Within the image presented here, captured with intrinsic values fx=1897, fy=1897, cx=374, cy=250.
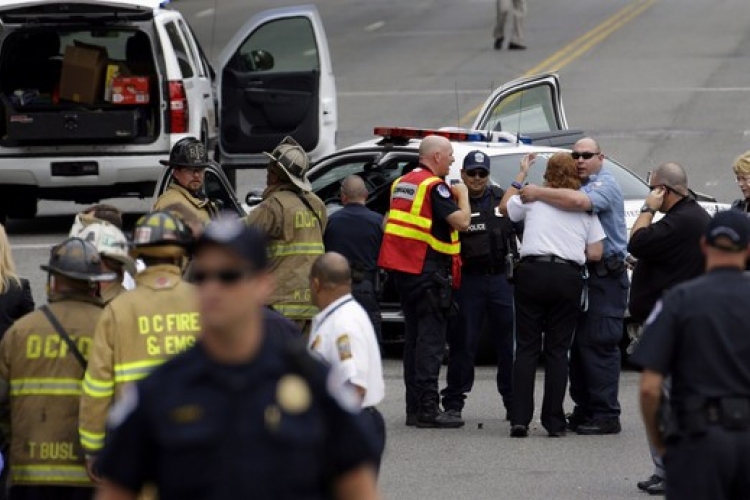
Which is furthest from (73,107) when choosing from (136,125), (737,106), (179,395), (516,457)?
(179,395)

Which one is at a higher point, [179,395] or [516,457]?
[179,395]

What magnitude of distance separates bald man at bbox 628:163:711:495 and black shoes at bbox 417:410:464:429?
1662mm

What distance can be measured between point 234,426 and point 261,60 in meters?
14.2

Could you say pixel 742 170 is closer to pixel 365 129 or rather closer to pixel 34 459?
pixel 34 459

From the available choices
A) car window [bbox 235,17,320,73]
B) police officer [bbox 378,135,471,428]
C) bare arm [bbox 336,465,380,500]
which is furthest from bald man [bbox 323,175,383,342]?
bare arm [bbox 336,465,380,500]

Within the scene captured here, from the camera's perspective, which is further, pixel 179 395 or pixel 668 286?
pixel 668 286

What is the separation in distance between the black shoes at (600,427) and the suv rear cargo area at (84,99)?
7.70 meters

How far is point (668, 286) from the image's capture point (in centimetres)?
1038

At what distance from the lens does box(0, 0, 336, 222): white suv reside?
17844 millimetres

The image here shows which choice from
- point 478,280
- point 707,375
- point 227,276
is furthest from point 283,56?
point 227,276

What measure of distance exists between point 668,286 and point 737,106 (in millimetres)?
16726

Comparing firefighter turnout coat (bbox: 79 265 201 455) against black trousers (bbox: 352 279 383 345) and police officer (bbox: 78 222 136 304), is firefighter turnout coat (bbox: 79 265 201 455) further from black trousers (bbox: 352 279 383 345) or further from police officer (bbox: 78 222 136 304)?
black trousers (bbox: 352 279 383 345)

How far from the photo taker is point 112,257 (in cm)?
768

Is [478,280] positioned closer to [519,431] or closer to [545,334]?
[545,334]
